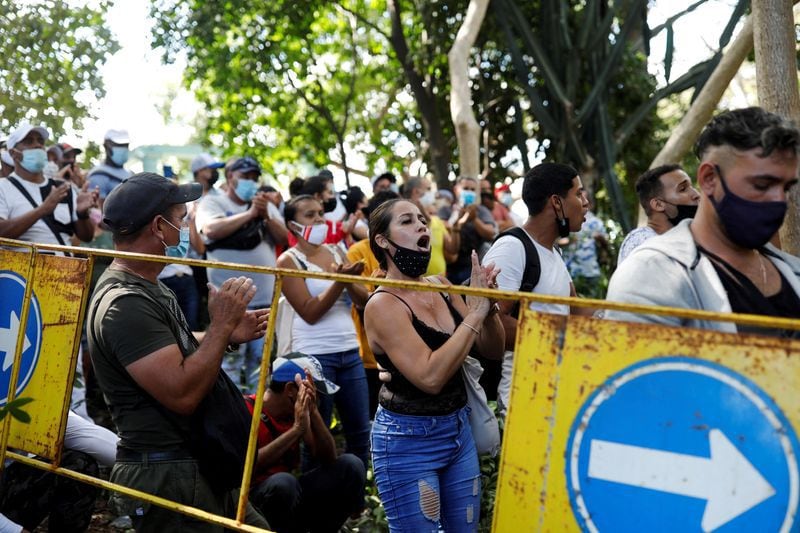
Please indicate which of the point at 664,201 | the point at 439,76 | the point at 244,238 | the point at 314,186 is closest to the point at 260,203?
the point at 244,238

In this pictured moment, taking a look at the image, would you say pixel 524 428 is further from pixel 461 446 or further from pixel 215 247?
pixel 215 247

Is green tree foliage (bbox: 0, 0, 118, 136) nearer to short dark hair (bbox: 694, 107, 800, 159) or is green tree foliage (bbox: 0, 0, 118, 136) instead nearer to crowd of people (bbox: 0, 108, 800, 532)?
crowd of people (bbox: 0, 108, 800, 532)

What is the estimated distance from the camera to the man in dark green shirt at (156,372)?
3422 millimetres

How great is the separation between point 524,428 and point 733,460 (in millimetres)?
576

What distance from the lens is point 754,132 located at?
8.99 feet

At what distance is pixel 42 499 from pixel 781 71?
4.53m

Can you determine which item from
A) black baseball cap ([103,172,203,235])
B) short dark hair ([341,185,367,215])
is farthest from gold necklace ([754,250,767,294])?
short dark hair ([341,185,367,215])

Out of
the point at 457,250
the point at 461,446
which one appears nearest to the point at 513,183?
the point at 457,250

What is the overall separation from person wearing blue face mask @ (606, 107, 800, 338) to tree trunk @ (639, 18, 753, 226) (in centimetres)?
542

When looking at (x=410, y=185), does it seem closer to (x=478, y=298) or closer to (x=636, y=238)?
(x=636, y=238)

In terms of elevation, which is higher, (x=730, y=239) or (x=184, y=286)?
(x=730, y=239)

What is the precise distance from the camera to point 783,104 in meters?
5.39

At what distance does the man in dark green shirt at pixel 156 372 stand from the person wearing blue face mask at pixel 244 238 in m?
3.51

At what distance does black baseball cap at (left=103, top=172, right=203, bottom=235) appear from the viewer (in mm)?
3787
